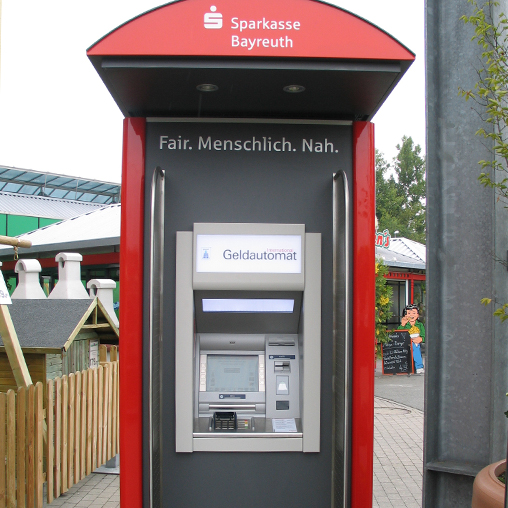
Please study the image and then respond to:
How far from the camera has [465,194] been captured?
11.1 ft

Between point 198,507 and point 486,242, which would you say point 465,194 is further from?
point 198,507

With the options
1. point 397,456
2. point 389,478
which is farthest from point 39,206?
A: point 389,478

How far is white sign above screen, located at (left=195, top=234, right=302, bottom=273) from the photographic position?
10.3 ft

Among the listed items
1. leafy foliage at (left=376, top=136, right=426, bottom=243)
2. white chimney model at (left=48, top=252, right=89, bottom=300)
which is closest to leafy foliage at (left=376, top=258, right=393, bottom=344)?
white chimney model at (left=48, top=252, right=89, bottom=300)

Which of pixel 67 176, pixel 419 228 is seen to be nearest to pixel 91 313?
pixel 67 176

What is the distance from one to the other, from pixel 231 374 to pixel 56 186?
2612 cm

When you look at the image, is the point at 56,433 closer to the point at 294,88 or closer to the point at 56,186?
the point at 294,88

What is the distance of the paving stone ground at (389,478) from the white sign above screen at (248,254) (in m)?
3.01

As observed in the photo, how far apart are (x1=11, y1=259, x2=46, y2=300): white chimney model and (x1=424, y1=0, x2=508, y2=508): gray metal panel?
222 inches

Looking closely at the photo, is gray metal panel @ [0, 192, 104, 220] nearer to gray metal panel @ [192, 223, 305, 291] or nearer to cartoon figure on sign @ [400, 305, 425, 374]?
cartoon figure on sign @ [400, 305, 425, 374]

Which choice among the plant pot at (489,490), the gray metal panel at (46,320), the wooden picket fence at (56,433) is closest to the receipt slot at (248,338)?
the plant pot at (489,490)

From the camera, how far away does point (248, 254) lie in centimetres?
314

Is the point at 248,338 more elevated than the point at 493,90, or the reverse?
the point at 493,90

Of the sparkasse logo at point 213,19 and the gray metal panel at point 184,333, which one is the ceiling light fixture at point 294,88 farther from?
the gray metal panel at point 184,333
